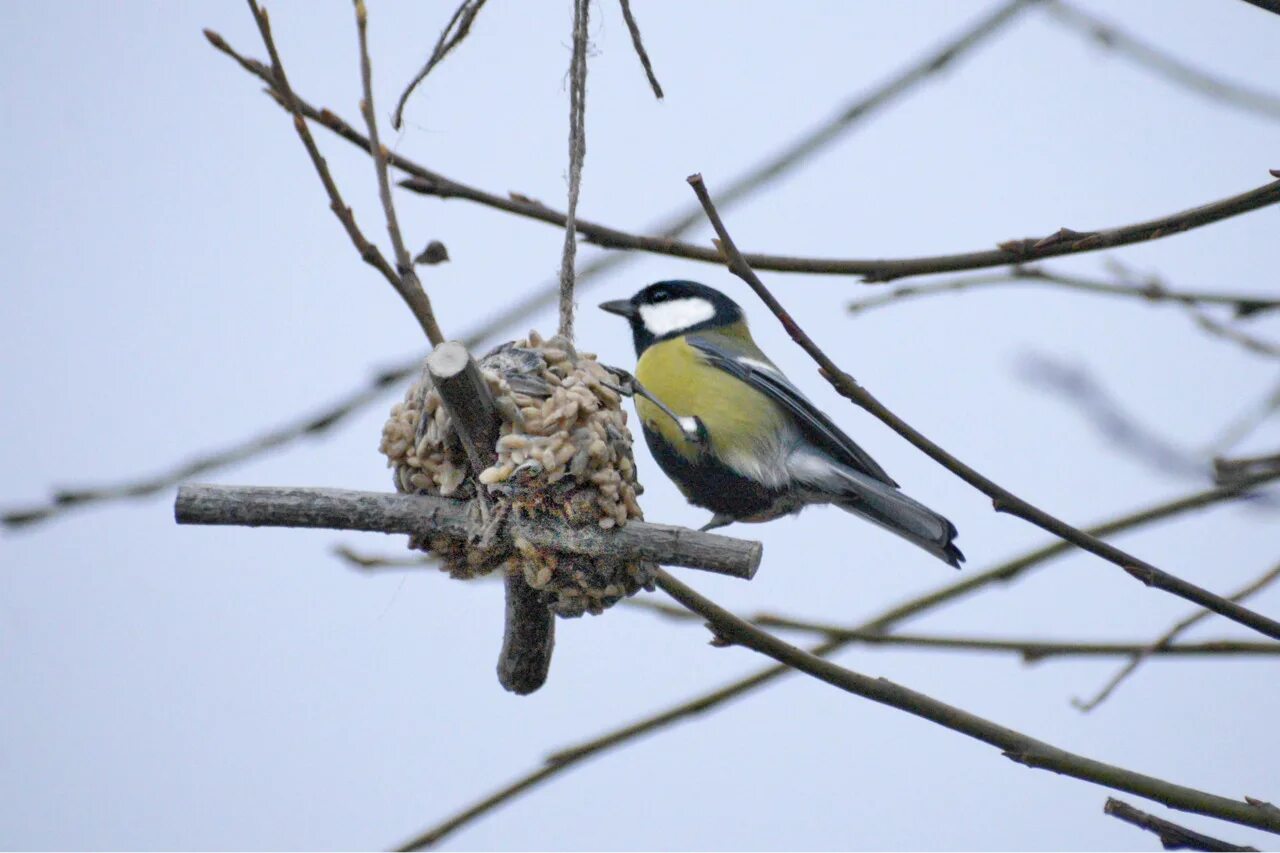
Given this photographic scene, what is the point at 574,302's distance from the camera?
7.42 feet

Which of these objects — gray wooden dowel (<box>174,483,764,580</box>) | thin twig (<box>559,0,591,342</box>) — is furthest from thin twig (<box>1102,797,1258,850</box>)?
thin twig (<box>559,0,591,342</box>)

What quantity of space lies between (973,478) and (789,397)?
1.34 m

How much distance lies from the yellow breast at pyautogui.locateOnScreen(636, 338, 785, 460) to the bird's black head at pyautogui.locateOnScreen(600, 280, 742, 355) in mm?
204

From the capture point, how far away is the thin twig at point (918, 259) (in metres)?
1.89

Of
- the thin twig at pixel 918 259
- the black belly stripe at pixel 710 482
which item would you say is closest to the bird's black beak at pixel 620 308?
the black belly stripe at pixel 710 482

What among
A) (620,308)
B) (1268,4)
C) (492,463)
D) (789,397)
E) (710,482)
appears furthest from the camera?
(620,308)

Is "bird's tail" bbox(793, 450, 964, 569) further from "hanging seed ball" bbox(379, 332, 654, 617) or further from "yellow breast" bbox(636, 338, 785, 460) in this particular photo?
"hanging seed ball" bbox(379, 332, 654, 617)

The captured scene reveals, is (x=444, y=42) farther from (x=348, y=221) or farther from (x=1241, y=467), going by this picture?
(x=1241, y=467)

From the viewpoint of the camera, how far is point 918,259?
85.2 inches

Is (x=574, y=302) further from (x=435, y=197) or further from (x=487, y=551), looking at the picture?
(x=487, y=551)

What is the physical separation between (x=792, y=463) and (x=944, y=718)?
1204mm

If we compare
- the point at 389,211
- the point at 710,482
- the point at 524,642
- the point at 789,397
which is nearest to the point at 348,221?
the point at 389,211

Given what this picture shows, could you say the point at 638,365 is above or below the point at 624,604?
above

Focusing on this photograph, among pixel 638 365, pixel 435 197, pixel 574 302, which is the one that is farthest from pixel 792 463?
pixel 435 197
